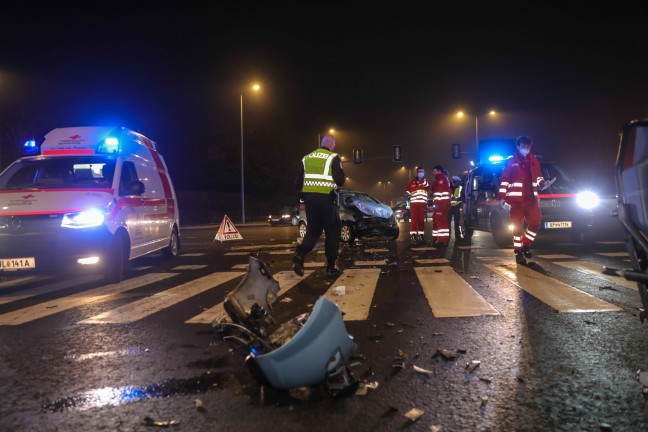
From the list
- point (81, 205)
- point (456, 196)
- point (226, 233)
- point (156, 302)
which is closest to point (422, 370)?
point (156, 302)

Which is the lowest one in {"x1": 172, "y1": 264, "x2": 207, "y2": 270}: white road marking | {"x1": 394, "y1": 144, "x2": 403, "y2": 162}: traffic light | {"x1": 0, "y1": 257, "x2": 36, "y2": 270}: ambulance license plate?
{"x1": 172, "y1": 264, "x2": 207, "y2": 270}: white road marking

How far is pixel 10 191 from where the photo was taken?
7184 mm

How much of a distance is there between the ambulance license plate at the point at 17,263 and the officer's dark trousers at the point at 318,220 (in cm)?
363

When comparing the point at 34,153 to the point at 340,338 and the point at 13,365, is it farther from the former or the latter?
→ the point at 340,338

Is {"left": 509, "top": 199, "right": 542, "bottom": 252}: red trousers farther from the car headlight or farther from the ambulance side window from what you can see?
the ambulance side window

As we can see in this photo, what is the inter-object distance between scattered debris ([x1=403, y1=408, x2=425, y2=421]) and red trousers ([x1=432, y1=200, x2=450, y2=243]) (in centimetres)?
1025

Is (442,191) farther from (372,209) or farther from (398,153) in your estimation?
(398,153)

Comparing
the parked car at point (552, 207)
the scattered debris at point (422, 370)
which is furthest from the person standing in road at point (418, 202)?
the scattered debris at point (422, 370)

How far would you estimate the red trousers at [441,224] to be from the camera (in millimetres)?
12656

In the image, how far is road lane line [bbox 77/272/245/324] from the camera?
5098 millimetres

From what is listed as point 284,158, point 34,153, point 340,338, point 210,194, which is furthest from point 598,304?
point 284,158

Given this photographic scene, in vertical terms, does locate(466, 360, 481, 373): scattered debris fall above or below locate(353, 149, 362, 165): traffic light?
below

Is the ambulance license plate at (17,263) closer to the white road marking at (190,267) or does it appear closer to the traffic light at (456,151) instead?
the white road marking at (190,267)

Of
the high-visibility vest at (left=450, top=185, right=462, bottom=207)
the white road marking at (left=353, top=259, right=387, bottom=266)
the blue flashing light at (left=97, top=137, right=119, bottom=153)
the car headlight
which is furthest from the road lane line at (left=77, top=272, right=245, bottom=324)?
the high-visibility vest at (left=450, top=185, right=462, bottom=207)
